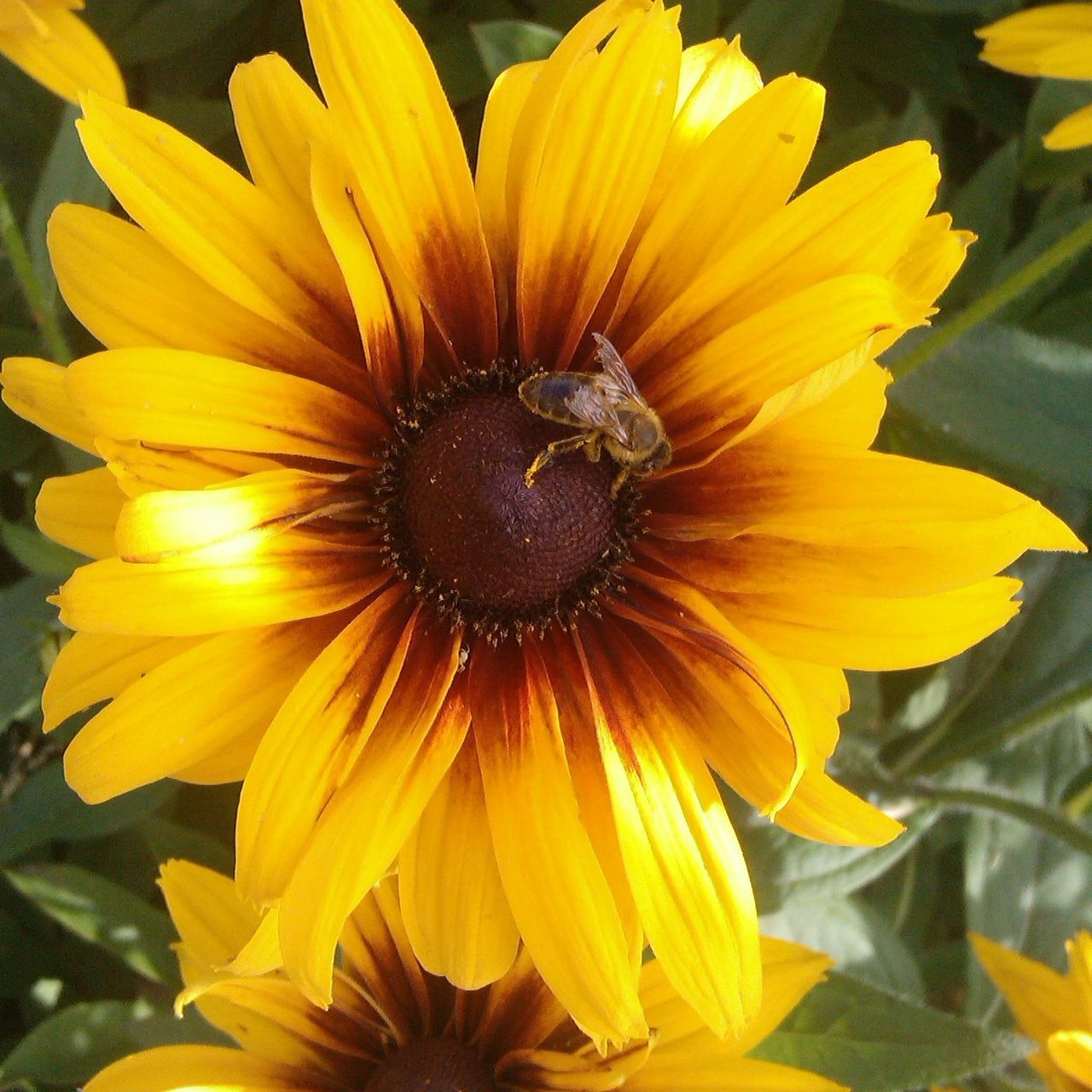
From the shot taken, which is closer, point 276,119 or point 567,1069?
point 276,119

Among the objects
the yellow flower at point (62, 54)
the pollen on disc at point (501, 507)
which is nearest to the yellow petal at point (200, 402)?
the pollen on disc at point (501, 507)

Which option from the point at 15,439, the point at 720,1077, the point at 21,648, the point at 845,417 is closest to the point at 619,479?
the point at 845,417

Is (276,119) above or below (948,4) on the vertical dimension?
above

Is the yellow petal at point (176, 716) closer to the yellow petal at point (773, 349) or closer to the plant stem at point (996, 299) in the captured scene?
the yellow petal at point (773, 349)

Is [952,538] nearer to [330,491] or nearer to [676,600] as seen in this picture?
[676,600]

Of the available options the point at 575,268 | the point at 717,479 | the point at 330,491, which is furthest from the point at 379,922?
the point at 575,268

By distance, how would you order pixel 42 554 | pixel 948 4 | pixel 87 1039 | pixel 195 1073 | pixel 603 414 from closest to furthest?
pixel 603 414 < pixel 195 1073 < pixel 42 554 < pixel 87 1039 < pixel 948 4

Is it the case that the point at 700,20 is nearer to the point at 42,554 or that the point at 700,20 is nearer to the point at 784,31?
the point at 784,31
